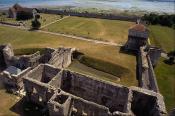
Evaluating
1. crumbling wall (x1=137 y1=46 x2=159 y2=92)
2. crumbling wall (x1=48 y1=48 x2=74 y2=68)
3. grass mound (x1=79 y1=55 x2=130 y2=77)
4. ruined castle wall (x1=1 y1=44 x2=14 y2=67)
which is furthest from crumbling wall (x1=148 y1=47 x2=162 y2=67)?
ruined castle wall (x1=1 y1=44 x2=14 y2=67)

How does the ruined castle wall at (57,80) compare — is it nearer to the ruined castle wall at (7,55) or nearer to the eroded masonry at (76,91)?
the eroded masonry at (76,91)

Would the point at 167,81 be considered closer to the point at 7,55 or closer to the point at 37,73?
the point at 37,73

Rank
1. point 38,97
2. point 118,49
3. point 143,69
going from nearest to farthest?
point 38,97
point 143,69
point 118,49

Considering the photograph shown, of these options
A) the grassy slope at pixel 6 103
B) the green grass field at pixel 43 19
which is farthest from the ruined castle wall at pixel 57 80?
the green grass field at pixel 43 19

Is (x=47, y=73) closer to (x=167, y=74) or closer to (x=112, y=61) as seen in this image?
(x=112, y=61)

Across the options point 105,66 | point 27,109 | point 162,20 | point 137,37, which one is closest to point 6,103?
point 27,109

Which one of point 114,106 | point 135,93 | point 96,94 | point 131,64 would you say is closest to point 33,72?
point 96,94
